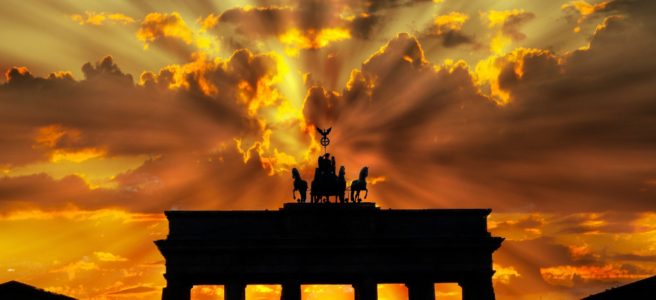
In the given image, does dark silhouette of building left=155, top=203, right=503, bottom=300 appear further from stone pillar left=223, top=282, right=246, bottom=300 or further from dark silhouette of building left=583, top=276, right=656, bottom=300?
dark silhouette of building left=583, top=276, right=656, bottom=300

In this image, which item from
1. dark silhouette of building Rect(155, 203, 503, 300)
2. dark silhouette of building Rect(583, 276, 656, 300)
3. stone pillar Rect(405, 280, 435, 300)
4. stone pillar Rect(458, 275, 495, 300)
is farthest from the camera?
stone pillar Rect(405, 280, 435, 300)

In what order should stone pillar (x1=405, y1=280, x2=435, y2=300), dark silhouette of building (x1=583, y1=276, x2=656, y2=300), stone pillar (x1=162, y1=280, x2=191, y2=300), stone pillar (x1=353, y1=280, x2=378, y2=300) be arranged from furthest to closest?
stone pillar (x1=405, y1=280, x2=435, y2=300), stone pillar (x1=353, y1=280, x2=378, y2=300), stone pillar (x1=162, y1=280, x2=191, y2=300), dark silhouette of building (x1=583, y1=276, x2=656, y2=300)

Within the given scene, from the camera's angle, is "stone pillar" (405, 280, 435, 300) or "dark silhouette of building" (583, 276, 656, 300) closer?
"dark silhouette of building" (583, 276, 656, 300)

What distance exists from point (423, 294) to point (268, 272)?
33.8 feet

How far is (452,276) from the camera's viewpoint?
3169 inches

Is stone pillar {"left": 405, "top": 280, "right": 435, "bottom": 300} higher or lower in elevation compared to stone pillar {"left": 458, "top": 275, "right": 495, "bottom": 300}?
higher

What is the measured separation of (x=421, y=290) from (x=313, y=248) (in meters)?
8.31

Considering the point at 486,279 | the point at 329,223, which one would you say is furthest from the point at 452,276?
the point at 329,223

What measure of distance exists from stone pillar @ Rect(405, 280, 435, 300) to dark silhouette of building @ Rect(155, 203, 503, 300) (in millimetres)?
2210

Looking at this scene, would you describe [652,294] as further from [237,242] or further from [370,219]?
[237,242]

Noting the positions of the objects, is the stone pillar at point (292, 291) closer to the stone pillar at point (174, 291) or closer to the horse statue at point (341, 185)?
the horse statue at point (341, 185)

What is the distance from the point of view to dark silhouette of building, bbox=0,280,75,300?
7112cm

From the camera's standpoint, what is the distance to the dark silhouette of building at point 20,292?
71.1 m

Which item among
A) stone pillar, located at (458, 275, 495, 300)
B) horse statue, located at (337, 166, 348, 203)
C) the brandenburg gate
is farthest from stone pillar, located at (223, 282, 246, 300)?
stone pillar, located at (458, 275, 495, 300)
